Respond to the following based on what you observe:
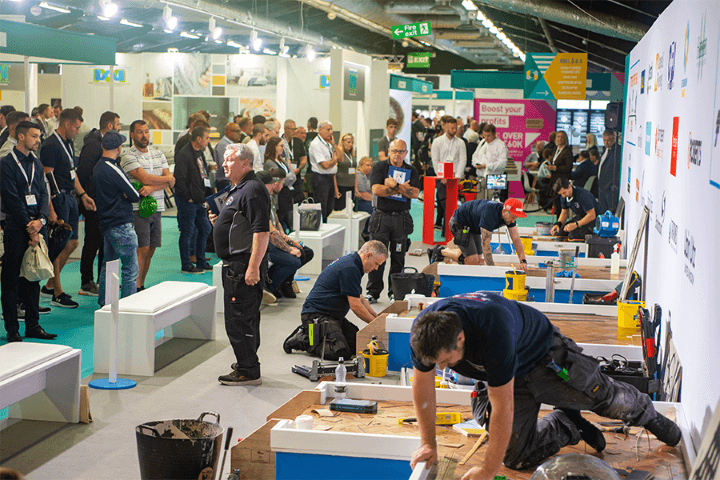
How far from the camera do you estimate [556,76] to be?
42.8 ft

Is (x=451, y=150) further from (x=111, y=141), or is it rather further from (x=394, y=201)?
(x=111, y=141)

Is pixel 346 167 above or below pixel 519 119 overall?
below

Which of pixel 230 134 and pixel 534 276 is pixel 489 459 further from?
pixel 230 134

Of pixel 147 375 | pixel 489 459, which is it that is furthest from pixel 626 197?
pixel 489 459

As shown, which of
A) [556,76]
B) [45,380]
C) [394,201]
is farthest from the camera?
[556,76]

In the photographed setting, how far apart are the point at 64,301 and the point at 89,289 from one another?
0.55 m

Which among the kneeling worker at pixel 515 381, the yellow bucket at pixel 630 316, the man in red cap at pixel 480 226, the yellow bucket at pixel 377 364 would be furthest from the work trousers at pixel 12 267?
the yellow bucket at pixel 630 316

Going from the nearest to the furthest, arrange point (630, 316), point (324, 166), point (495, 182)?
point (630, 316), point (324, 166), point (495, 182)

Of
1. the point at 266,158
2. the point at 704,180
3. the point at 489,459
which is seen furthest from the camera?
the point at 266,158

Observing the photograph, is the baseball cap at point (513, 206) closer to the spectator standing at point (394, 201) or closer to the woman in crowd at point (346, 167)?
the spectator standing at point (394, 201)

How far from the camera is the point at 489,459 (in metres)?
2.66

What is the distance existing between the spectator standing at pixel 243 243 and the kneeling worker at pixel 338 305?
713 millimetres

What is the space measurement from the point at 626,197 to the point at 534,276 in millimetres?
3460

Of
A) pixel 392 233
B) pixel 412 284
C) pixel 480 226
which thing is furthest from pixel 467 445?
pixel 392 233
